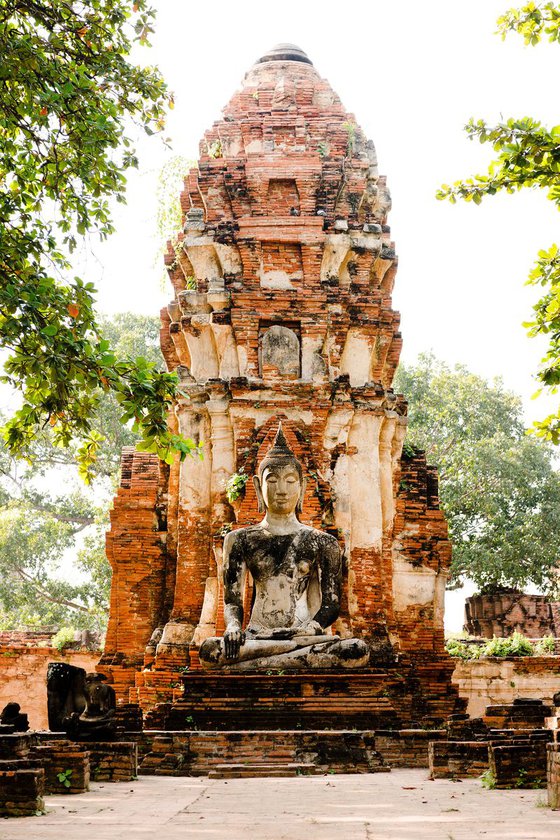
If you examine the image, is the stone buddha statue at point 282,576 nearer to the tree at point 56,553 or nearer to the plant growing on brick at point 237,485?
the plant growing on brick at point 237,485

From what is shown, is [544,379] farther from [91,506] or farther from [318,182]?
[91,506]

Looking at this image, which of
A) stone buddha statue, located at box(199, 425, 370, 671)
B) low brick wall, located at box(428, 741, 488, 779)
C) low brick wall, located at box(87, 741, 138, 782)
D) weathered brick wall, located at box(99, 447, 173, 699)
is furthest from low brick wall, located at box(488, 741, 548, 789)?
weathered brick wall, located at box(99, 447, 173, 699)

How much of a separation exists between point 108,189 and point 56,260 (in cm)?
88

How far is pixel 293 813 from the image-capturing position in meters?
5.60

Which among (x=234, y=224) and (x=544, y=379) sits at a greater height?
(x=234, y=224)

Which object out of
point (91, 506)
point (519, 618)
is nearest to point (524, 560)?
point (519, 618)

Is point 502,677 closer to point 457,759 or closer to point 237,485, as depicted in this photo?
point 237,485

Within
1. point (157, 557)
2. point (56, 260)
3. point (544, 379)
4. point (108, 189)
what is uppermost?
point (108, 189)

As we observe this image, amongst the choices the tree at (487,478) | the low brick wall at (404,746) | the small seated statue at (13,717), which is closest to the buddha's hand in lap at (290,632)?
the low brick wall at (404,746)

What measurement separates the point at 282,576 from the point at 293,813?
6.10 metres

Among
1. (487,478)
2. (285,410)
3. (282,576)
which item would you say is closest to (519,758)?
(282,576)

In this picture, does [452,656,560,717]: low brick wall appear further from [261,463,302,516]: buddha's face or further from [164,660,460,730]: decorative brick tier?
[164,660,460,730]: decorative brick tier

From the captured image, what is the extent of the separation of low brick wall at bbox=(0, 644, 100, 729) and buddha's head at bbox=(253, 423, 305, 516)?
9.26m

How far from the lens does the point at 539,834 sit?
460 cm
